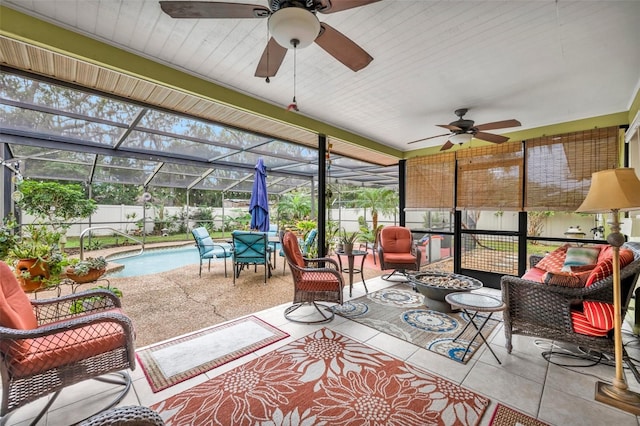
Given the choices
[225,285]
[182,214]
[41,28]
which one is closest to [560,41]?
[41,28]

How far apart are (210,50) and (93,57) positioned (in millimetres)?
966

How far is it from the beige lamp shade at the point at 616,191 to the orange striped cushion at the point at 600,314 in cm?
84

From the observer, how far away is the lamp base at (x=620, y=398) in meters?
1.78

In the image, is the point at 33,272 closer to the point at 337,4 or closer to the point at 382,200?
the point at 337,4

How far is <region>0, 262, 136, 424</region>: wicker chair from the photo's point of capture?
1.46 m

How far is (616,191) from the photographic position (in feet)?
6.24

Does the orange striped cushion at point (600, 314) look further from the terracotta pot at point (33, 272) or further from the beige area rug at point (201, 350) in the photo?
the terracotta pot at point (33, 272)

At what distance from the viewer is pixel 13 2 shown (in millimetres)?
1878

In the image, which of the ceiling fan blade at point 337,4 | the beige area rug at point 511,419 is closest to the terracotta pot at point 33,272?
the ceiling fan blade at point 337,4

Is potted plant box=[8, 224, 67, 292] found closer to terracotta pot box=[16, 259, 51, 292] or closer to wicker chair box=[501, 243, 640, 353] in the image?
terracotta pot box=[16, 259, 51, 292]

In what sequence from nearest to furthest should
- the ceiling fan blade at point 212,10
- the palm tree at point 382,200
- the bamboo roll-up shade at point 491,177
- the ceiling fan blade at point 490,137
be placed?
the ceiling fan blade at point 212,10, the ceiling fan blade at point 490,137, the bamboo roll-up shade at point 491,177, the palm tree at point 382,200

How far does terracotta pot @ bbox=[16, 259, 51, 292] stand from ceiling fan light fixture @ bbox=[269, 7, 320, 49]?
288 cm

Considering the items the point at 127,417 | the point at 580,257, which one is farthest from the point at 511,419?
the point at 580,257

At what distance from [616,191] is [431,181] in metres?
3.71
